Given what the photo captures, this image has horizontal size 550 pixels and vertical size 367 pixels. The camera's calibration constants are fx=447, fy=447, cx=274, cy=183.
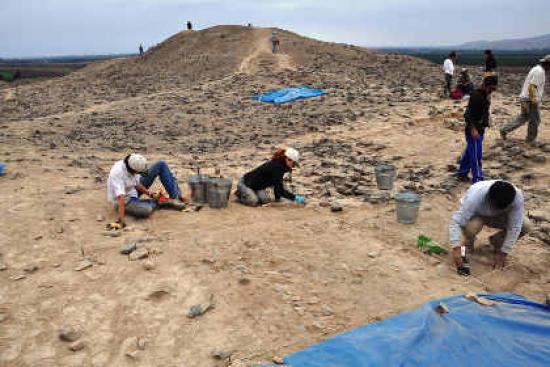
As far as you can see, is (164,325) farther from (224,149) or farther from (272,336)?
(224,149)

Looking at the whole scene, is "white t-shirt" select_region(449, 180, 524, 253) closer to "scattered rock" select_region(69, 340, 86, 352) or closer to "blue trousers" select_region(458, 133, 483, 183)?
"blue trousers" select_region(458, 133, 483, 183)

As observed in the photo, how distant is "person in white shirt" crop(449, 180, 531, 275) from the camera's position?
4.18m

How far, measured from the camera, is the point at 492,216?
457 cm

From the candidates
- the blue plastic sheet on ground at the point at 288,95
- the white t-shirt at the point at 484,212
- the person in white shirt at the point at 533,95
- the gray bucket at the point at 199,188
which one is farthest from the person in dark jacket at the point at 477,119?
the blue plastic sheet on ground at the point at 288,95

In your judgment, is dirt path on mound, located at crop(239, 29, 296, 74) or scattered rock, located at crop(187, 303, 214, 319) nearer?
scattered rock, located at crop(187, 303, 214, 319)

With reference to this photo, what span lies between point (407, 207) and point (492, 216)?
43.6 inches

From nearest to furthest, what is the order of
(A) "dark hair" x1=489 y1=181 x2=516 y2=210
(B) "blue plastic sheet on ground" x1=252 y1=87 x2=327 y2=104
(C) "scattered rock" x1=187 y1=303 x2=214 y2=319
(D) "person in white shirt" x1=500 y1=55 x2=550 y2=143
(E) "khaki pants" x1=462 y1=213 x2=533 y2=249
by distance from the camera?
1. (C) "scattered rock" x1=187 y1=303 x2=214 y2=319
2. (A) "dark hair" x1=489 y1=181 x2=516 y2=210
3. (E) "khaki pants" x1=462 y1=213 x2=533 y2=249
4. (D) "person in white shirt" x1=500 y1=55 x2=550 y2=143
5. (B) "blue plastic sheet on ground" x1=252 y1=87 x2=327 y2=104

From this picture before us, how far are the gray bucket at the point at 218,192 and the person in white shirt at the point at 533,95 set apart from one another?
5.52 meters

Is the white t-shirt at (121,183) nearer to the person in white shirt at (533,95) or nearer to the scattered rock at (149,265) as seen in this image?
the scattered rock at (149,265)

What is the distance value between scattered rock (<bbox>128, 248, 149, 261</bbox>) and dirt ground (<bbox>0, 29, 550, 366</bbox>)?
2.5 inches

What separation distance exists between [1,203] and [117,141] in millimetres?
5195

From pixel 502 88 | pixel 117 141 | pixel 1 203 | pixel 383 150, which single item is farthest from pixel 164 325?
pixel 502 88

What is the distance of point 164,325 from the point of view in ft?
12.0

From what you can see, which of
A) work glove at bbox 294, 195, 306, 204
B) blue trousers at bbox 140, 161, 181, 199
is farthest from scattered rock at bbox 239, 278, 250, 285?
blue trousers at bbox 140, 161, 181, 199
